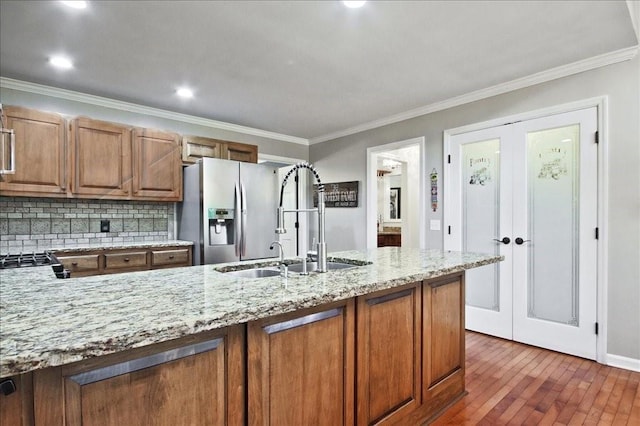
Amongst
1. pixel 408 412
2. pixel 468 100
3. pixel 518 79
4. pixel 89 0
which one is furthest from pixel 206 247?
pixel 518 79

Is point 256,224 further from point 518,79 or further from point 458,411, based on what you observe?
point 518,79

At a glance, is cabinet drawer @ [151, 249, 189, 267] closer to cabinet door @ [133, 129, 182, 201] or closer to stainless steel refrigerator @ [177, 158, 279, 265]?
stainless steel refrigerator @ [177, 158, 279, 265]

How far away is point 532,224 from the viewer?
3146 millimetres

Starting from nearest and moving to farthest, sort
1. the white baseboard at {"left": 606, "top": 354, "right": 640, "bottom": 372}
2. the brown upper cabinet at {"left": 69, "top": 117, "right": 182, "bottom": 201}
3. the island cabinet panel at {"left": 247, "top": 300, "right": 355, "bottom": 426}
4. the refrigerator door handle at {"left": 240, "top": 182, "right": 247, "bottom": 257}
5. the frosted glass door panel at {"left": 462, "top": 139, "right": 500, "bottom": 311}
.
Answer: the island cabinet panel at {"left": 247, "top": 300, "right": 355, "bottom": 426} → the white baseboard at {"left": 606, "top": 354, "right": 640, "bottom": 372} → the brown upper cabinet at {"left": 69, "top": 117, "right": 182, "bottom": 201} → the frosted glass door panel at {"left": 462, "top": 139, "right": 500, "bottom": 311} → the refrigerator door handle at {"left": 240, "top": 182, "right": 247, "bottom": 257}

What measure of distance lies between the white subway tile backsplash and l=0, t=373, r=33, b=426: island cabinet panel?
9.89 ft

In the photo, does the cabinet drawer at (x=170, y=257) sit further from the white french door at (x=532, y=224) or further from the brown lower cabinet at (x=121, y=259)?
the white french door at (x=532, y=224)

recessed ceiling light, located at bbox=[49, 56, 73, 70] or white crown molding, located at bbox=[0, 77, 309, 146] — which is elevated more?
recessed ceiling light, located at bbox=[49, 56, 73, 70]

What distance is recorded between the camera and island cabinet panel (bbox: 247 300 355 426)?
1.18 metres

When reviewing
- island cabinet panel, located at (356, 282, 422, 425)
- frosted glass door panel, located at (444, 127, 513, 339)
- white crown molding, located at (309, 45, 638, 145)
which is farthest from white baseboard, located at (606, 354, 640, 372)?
white crown molding, located at (309, 45, 638, 145)

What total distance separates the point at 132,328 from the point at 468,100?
367cm

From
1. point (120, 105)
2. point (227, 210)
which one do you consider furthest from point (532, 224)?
point (120, 105)

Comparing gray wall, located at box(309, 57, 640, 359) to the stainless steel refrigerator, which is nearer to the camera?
gray wall, located at box(309, 57, 640, 359)

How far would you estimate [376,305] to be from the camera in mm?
1605

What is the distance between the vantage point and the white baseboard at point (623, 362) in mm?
2578
